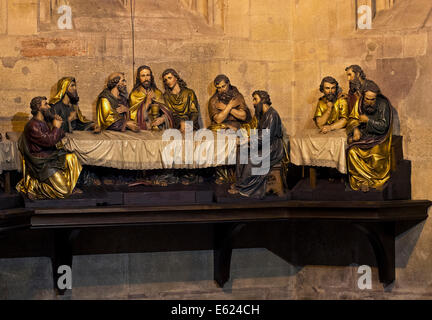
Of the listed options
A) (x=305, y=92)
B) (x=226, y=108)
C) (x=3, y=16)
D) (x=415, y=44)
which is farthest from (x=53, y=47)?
(x=415, y=44)

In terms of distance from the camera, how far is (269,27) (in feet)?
33.6

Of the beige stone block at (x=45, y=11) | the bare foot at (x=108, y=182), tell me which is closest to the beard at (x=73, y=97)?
the bare foot at (x=108, y=182)

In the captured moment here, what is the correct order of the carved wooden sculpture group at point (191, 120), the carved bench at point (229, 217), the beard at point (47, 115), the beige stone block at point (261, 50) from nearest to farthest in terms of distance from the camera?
the carved bench at point (229, 217), the carved wooden sculpture group at point (191, 120), the beard at point (47, 115), the beige stone block at point (261, 50)

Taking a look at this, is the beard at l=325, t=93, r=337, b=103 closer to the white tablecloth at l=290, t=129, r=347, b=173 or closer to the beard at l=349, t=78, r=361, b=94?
the beard at l=349, t=78, r=361, b=94

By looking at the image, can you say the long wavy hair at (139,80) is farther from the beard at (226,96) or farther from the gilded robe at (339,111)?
the gilded robe at (339,111)

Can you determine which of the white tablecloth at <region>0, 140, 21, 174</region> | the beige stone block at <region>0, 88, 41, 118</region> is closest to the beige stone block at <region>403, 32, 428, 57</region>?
the beige stone block at <region>0, 88, 41, 118</region>

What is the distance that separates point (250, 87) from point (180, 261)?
2.24 m

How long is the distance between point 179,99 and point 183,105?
82 mm

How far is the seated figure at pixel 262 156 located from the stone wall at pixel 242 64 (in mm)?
1063

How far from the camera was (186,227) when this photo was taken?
32.6ft

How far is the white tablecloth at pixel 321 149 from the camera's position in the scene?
8.80m

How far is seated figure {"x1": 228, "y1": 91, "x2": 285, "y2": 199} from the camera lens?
349 inches

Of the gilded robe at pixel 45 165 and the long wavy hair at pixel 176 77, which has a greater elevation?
the long wavy hair at pixel 176 77

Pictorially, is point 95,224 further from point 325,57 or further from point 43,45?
point 325,57
